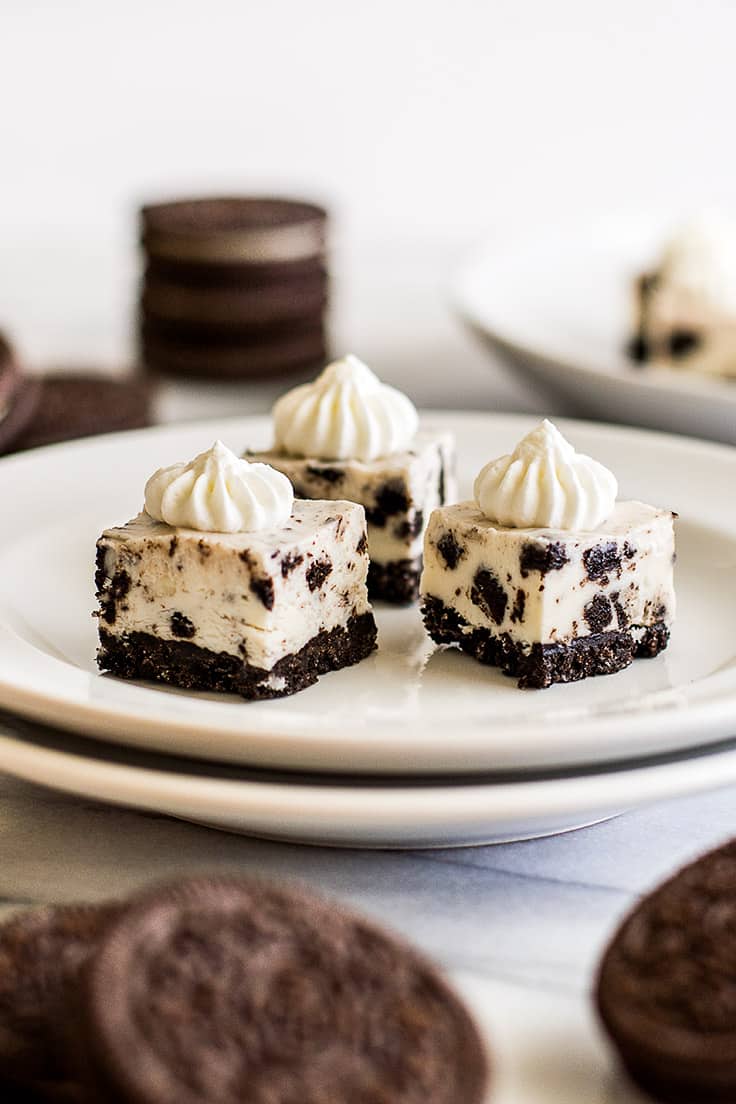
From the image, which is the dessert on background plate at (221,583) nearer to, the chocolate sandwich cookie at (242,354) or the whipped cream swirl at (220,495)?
the whipped cream swirl at (220,495)

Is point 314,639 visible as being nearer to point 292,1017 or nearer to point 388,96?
point 292,1017

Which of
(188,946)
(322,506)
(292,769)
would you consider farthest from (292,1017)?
(322,506)

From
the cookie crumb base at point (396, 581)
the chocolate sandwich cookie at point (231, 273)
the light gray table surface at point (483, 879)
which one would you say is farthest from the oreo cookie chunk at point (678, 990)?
the chocolate sandwich cookie at point (231, 273)

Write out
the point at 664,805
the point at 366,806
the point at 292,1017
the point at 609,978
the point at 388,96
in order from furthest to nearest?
1. the point at 388,96
2. the point at 664,805
3. the point at 366,806
4. the point at 609,978
5. the point at 292,1017

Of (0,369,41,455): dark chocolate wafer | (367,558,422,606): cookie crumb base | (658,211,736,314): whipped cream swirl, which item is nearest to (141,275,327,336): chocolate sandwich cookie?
(0,369,41,455): dark chocolate wafer

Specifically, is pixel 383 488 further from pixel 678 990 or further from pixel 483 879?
pixel 678 990

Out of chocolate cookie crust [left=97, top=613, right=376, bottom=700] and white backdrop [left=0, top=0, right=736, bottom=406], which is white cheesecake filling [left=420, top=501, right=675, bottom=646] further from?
white backdrop [left=0, top=0, right=736, bottom=406]
